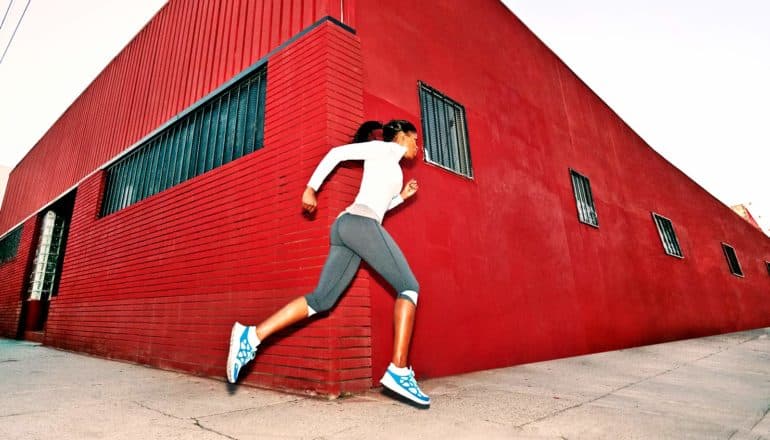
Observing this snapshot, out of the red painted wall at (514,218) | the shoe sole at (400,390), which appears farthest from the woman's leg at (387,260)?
the red painted wall at (514,218)

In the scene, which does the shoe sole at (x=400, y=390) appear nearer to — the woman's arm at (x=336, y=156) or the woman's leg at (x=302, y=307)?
the woman's leg at (x=302, y=307)

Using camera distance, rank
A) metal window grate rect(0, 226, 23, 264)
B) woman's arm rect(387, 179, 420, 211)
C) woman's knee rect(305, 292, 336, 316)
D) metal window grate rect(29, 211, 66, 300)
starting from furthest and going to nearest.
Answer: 1. metal window grate rect(0, 226, 23, 264)
2. metal window grate rect(29, 211, 66, 300)
3. woman's arm rect(387, 179, 420, 211)
4. woman's knee rect(305, 292, 336, 316)

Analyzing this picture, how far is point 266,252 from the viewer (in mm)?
2965

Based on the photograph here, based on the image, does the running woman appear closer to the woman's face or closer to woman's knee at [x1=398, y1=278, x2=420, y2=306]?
woman's knee at [x1=398, y1=278, x2=420, y2=306]

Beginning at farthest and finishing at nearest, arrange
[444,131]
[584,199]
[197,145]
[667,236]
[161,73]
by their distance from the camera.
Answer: [667,236]
[584,199]
[161,73]
[197,145]
[444,131]

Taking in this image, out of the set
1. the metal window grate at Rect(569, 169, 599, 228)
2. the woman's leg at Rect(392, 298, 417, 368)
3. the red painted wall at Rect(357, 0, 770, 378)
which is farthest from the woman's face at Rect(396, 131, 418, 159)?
the metal window grate at Rect(569, 169, 599, 228)

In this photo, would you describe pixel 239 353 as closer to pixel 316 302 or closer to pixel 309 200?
pixel 316 302

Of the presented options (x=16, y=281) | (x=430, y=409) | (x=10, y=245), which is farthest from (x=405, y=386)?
(x=10, y=245)

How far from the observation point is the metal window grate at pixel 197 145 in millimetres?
3736

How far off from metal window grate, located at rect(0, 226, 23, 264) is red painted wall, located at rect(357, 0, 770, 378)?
38.1 feet

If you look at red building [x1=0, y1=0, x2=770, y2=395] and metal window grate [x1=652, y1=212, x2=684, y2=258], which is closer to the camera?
red building [x1=0, y1=0, x2=770, y2=395]

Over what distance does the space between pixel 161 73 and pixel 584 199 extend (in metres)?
7.19

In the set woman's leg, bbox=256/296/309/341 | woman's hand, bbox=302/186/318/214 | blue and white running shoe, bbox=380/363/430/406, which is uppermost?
woman's hand, bbox=302/186/318/214

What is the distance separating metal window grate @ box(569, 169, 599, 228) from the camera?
6.03m
